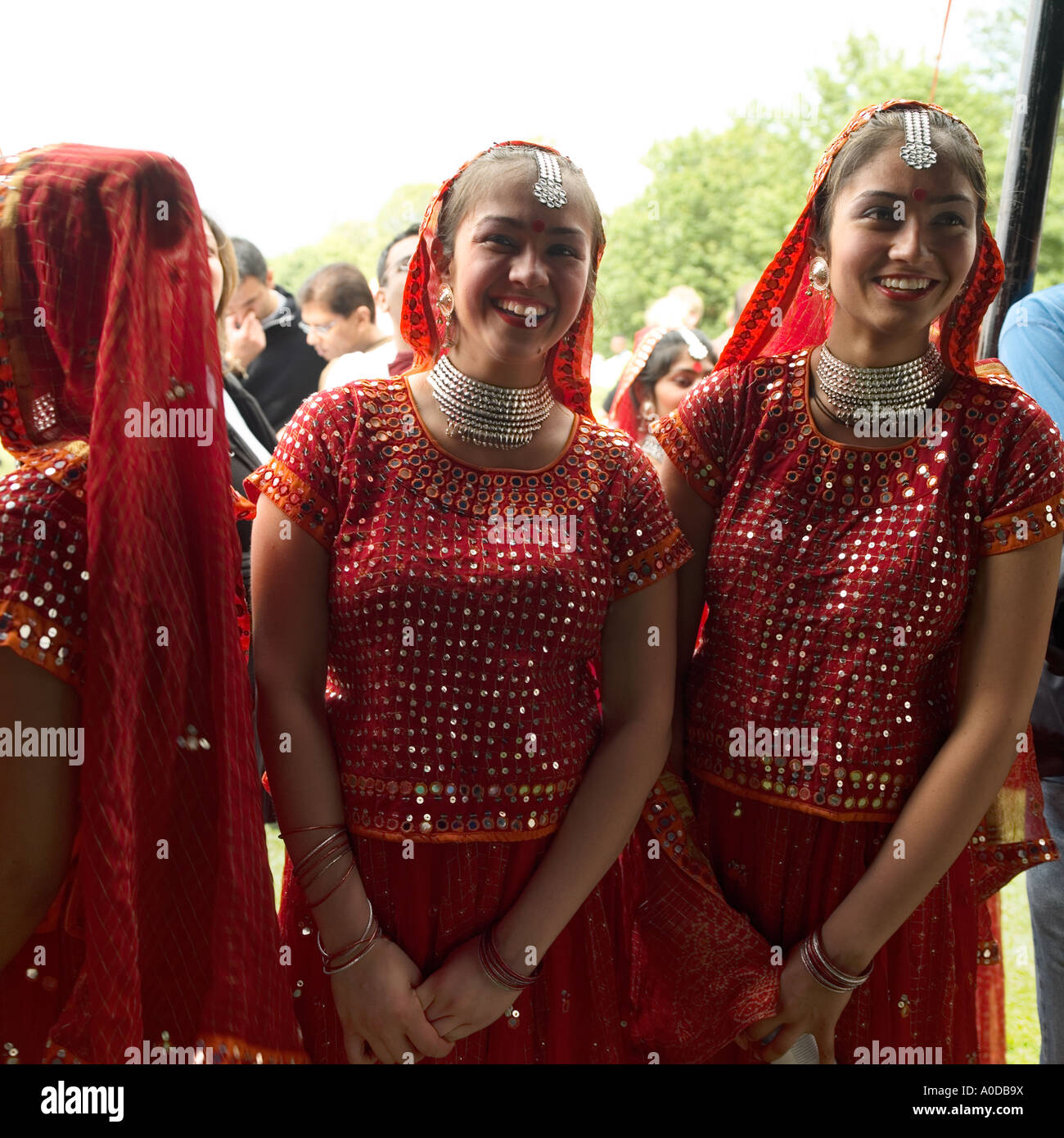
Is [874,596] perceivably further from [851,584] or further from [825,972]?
[825,972]

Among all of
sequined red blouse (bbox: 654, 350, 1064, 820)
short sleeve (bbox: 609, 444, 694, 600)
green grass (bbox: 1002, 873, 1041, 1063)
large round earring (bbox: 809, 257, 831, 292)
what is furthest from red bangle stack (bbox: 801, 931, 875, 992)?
green grass (bbox: 1002, 873, 1041, 1063)

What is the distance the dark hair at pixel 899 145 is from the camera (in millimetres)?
1492

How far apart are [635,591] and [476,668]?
0.82 ft

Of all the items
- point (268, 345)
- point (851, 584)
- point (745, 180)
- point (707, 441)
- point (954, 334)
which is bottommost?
point (851, 584)

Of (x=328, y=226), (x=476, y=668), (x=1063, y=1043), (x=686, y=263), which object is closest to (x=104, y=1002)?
(x=476, y=668)

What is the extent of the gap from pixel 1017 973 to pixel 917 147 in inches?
103

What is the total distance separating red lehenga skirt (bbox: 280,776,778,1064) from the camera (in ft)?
4.81

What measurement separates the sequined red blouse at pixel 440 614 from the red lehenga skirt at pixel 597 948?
0.26 ft

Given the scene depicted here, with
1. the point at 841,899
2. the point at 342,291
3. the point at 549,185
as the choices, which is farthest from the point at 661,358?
the point at 841,899

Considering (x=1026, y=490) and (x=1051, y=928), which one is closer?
(x=1026, y=490)

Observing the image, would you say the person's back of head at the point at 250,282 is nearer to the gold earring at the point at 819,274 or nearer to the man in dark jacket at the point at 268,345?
the man in dark jacket at the point at 268,345

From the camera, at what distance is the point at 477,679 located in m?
1.42

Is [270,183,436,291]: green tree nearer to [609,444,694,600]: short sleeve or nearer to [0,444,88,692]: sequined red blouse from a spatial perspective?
[609,444,694,600]: short sleeve

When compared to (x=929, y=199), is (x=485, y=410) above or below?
below
